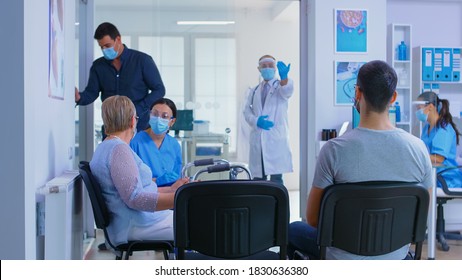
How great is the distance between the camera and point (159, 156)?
2.96m

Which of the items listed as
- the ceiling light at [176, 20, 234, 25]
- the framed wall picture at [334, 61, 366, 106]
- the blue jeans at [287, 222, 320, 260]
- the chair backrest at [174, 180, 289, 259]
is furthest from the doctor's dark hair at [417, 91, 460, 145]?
the chair backrest at [174, 180, 289, 259]

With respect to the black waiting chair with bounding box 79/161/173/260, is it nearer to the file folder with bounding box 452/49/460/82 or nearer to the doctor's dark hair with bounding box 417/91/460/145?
the doctor's dark hair with bounding box 417/91/460/145

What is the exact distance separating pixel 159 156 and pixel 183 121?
1.68 m

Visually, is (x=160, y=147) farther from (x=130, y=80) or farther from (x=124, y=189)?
(x=130, y=80)

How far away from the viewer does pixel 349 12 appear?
465cm

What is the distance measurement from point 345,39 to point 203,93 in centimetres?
133

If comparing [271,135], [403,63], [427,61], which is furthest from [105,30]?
[427,61]

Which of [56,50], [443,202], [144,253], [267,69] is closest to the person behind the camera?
[56,50]

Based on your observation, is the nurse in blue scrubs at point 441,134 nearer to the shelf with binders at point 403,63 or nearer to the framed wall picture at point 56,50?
the shelf with binders at point 403,63
